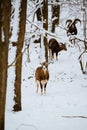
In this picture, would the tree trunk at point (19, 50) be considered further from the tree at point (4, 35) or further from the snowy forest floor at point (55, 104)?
the tree at point (4, 35)

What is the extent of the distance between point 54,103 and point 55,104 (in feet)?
0.60

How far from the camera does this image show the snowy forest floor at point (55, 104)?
1136 centimetres

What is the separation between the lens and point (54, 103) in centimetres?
1438

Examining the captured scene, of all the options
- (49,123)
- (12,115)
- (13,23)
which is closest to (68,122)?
(49,123)

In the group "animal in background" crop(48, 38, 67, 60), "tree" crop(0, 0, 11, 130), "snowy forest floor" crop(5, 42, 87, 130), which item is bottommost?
"snowy forest floor" crop(5, 42, 87, 130)

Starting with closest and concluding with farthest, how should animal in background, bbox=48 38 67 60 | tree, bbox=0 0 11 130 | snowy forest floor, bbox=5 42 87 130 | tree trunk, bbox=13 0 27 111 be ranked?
tree, bbox=0 0 11 130 → snowy forest floor, bbox=5 42 87 130 → tree trunk, bbox=13 0 27 111 → animal in background, bbox=48 38 67 60

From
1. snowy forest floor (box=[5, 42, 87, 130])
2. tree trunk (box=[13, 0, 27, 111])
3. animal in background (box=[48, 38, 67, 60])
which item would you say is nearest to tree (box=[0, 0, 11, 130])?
snowy forest floor (box=[5, 42, 87, 130])

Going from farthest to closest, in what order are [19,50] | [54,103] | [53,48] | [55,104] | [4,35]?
1. [53,48]
2. [54,103]
3. [55,104]
4. [19,50]
5. [4,35]

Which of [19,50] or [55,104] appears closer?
[19,50]

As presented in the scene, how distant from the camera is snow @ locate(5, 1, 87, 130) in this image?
11.4 meters

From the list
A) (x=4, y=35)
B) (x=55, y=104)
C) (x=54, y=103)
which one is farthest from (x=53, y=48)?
(x=4, y=35)

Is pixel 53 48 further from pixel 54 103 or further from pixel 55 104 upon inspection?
pixel 55 104

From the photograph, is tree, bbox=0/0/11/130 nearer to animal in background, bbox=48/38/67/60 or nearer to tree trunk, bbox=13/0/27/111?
tree trunk, bbox=13/0/27/111

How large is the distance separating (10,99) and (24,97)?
9.10 feet
